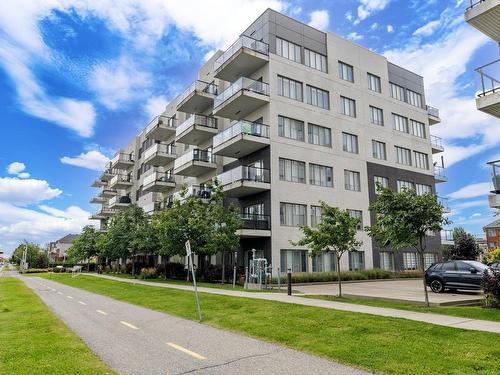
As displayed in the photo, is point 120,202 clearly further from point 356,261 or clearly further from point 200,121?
point 356,261

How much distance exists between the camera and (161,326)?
12.0m

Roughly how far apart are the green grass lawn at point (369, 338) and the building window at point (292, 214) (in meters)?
17.5

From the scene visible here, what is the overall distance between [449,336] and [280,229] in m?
22.3

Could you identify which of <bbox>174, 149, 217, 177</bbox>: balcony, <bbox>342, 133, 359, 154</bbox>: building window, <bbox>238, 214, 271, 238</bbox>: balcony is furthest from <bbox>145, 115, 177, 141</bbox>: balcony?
<bbox>238, 214, 271, 238</bbox>: balcony

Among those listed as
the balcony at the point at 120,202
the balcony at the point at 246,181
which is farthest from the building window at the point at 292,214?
the balcony at the point at 120,202

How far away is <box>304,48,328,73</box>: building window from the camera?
35944mm

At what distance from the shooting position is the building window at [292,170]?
3241cm

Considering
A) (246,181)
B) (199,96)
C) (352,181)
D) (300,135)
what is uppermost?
(199,96)

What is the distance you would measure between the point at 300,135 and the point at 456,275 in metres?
17.9

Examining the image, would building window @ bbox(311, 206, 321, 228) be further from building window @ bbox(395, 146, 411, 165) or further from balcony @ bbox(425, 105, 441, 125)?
balcony @ bbox(425, 105, 441, 125)

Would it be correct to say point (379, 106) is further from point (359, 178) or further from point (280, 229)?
point (280, 229)

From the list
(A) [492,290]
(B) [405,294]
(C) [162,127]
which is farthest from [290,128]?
(A) [492,290]

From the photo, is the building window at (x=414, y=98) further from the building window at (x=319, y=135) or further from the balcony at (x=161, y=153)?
the balcony at (x=161, y=153)

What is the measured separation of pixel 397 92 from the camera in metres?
43.4
